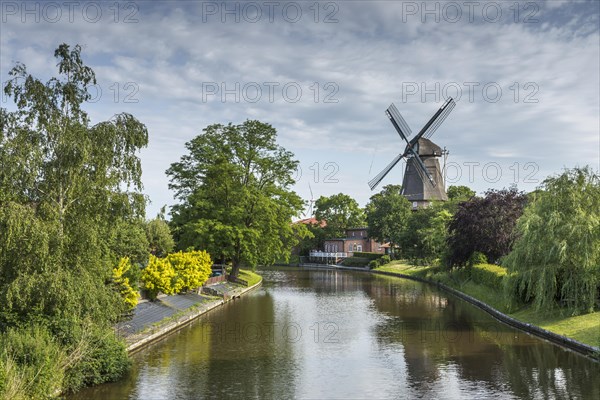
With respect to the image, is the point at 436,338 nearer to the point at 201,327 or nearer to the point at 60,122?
the point at 201,327

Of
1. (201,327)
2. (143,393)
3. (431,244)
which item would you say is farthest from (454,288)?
(143,393)

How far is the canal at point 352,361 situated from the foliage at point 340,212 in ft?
275

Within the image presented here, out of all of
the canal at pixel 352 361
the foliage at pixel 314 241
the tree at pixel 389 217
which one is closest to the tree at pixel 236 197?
the canal at pixel 352 361

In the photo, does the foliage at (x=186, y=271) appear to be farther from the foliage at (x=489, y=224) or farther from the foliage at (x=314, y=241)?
the foliage at (x=314, y=241)

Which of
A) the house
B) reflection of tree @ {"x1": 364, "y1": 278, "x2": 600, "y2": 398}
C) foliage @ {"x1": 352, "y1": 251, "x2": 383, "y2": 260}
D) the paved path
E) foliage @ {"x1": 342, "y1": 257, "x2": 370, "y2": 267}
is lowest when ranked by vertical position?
reflection of tree @ {"x1": 364, "y1": 278, "x2": 600, "y2": 398}

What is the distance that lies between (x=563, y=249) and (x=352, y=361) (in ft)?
47.9

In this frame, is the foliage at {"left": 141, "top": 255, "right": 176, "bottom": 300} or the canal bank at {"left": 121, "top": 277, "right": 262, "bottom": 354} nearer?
the canal bank at {"left": 121, "top": 277, "right": 262, "bottom": 354}

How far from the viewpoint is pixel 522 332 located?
32.5 m

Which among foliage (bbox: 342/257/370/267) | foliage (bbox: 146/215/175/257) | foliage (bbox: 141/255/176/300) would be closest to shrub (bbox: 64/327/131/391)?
foliage (bbox: 141/255/176/300)

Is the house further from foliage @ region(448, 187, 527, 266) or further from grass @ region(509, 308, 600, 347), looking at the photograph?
grass @ region(509, 308, 600, 347)

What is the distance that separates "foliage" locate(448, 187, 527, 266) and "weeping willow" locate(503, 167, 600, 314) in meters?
16.1

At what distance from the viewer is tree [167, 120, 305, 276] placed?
53281 mm

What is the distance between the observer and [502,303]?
40.2m

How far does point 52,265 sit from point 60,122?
16.6 feet
